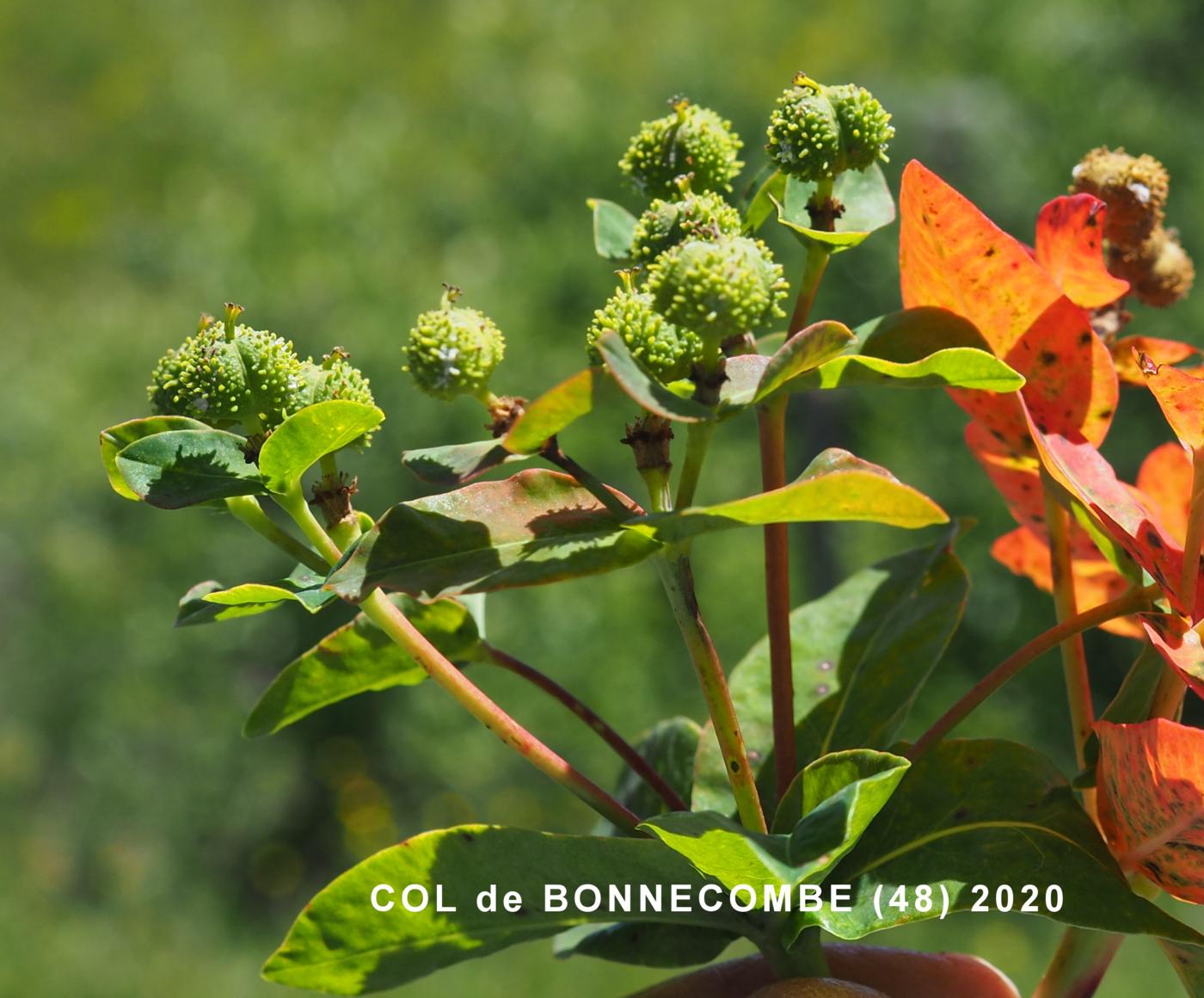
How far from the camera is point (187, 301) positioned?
16.5 ft

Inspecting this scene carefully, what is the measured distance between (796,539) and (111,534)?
7.94 ft

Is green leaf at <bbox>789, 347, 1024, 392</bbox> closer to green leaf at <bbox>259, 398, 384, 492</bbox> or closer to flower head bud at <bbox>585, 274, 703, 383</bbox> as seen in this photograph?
flower head bud at <bbox>585, 274, 703, 383</bbox>

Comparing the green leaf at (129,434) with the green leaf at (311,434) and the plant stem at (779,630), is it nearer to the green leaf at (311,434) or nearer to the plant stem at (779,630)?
the green leaf at (311,434)

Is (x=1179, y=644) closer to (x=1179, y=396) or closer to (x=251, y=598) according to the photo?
(x=1179, y=396)

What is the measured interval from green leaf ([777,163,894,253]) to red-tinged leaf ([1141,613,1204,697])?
22 centimetres

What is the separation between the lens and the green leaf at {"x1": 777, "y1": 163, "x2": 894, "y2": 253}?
2.00ft

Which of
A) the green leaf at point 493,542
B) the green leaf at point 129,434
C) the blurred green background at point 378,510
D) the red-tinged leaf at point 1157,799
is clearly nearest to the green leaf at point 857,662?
the red-tinged leaf at point 1157,799

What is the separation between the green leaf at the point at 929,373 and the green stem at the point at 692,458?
46mm

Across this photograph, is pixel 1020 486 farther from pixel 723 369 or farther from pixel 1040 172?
pixel 1040 172

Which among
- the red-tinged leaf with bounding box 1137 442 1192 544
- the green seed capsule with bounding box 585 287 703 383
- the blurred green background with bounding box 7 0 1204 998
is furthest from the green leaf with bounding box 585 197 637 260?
the blurred green background with bounding box 7 0 1204 998

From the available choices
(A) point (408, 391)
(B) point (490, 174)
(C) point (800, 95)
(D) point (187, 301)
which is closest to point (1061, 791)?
(C) point (800, 95)

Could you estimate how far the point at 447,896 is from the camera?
618 millimetres

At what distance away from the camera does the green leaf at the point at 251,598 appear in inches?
21.0

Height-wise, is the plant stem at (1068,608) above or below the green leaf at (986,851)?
above
